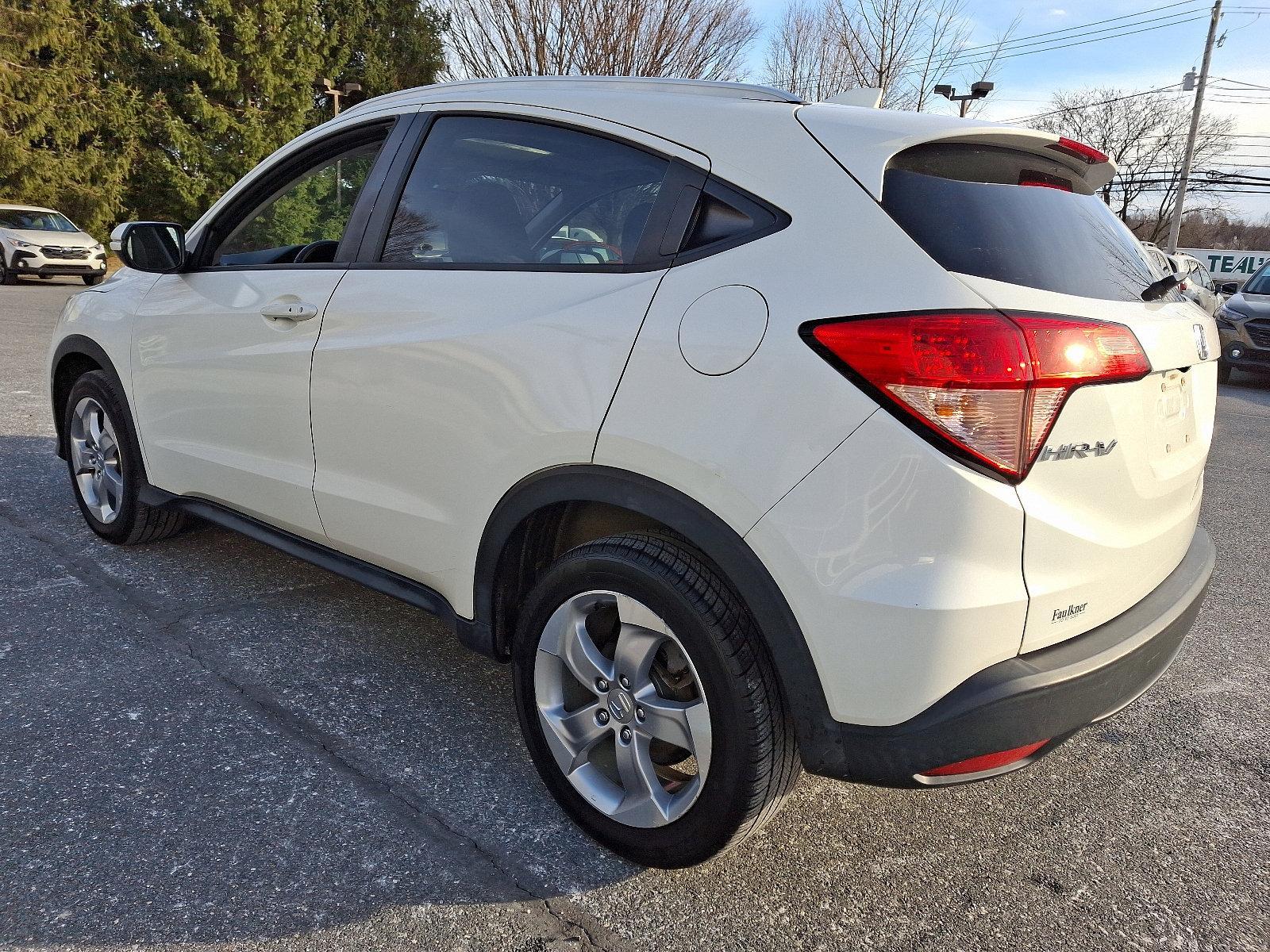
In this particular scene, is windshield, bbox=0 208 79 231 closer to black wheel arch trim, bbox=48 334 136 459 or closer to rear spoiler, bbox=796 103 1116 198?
black wheel arch trim, bbox=48 334 136 459

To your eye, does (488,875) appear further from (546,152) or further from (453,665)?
(546,152)

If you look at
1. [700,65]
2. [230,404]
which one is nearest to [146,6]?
[700,65]

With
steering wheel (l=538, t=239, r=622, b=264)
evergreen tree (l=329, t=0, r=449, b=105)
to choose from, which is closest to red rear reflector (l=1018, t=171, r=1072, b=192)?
steering wheel (l=538, t=239, r=622, b=264)

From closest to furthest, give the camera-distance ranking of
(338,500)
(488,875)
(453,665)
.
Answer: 1. (488,875)
2. (338,500)
3. (453,665)

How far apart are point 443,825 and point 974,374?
158 centimetres

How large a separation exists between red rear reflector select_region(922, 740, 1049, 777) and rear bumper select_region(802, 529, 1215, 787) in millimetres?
13

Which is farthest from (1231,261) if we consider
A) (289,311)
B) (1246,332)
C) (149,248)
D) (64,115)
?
(289,311)

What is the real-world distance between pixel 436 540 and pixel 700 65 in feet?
76.6

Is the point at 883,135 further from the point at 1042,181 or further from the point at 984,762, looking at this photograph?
the point at 984,762

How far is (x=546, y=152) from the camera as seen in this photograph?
2578 millimetres

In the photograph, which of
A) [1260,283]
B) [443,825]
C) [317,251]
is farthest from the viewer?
[1260,283]

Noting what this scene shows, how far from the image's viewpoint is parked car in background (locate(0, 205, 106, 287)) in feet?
64.3

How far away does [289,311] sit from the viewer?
2955 millimetres

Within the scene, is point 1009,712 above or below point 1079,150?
below
